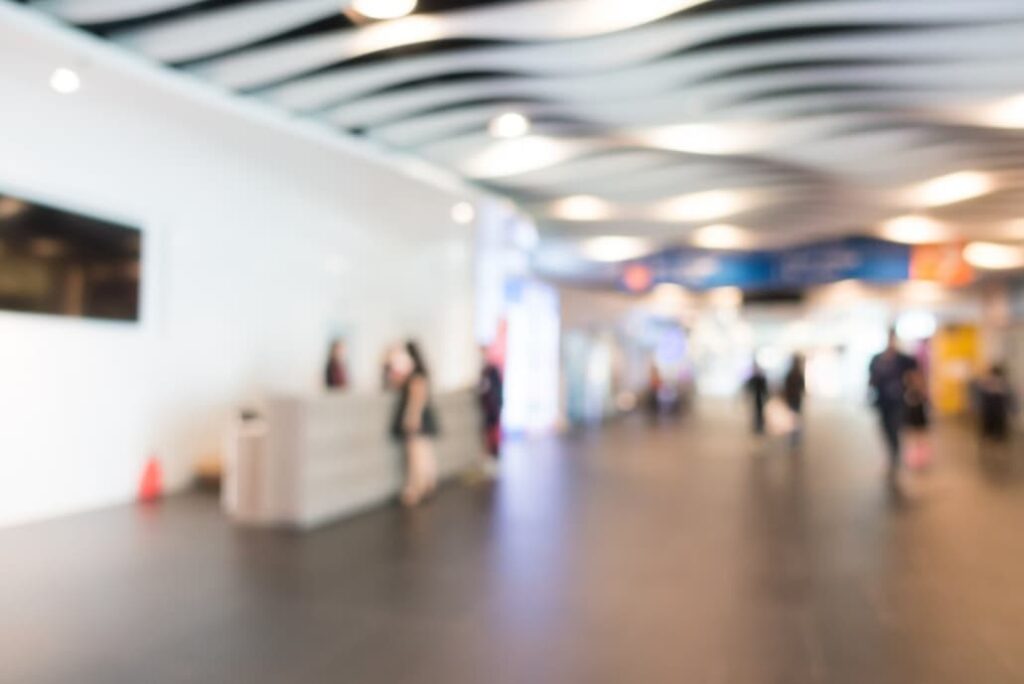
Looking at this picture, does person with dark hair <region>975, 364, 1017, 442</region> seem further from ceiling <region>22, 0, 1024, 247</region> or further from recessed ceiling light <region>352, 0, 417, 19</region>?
recessed ceiling light <region>352, 0, 417, 19</region>

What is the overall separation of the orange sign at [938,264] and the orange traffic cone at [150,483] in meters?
13.7

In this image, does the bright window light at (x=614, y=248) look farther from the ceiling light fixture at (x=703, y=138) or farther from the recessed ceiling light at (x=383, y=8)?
the recessed ceiling light at (x=383, y=8)

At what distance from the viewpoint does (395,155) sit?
10539mm

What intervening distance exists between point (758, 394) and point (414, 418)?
9980 millimetres

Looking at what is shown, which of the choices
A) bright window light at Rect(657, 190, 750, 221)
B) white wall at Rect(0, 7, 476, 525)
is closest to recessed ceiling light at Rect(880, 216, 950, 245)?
bright window light at Rect(657, 190, 750, 221)

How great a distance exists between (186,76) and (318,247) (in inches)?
149

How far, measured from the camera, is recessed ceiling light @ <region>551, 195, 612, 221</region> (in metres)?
13.2

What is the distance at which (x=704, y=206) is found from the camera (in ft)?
44.5

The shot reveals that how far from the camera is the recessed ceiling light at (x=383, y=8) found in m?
6.19

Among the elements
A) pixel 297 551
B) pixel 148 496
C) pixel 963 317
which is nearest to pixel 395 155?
pixel 148 496

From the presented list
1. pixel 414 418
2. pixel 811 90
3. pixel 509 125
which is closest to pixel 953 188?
pixel 811 90

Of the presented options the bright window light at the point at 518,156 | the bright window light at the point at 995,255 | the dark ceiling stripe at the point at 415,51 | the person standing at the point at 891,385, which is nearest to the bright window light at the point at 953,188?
the person standing at the point at 891,385

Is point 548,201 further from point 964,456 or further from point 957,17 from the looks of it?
point 964,456

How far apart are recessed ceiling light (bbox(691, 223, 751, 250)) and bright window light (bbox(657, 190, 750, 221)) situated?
1.10 metres
